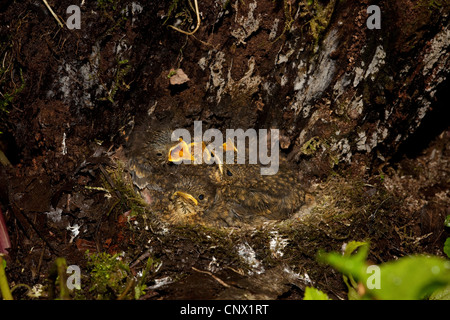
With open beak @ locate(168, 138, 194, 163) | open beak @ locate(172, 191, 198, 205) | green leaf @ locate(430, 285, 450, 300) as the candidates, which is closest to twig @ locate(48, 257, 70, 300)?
open beak @ locate(172, 191, 198, 205)

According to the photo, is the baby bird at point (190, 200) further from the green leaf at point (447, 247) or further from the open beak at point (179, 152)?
the green leaf at point (447, 247)

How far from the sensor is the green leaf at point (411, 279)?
3.47 feet

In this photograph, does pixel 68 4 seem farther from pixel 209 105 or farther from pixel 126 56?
pixel 209 105

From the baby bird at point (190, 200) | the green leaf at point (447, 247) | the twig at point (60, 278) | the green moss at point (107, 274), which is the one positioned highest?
the baby bird at point (190, 200)

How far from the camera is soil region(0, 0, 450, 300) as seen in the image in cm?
243

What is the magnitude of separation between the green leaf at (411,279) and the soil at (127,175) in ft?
3.93

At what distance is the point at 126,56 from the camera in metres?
2.91

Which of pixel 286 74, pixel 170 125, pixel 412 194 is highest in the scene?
pixel 286 74

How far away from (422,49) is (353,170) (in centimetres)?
137

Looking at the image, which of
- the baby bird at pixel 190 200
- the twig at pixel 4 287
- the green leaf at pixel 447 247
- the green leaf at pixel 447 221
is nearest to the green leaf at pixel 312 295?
the baby bird at pixel 190 200

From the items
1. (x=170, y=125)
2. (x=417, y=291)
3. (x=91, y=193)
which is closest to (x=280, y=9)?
(x=170, y=125)

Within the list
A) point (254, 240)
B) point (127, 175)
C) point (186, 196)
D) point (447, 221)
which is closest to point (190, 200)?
point (186, 196)

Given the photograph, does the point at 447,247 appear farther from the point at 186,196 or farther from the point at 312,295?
the point at 186,196

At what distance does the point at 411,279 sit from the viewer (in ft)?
3.53
